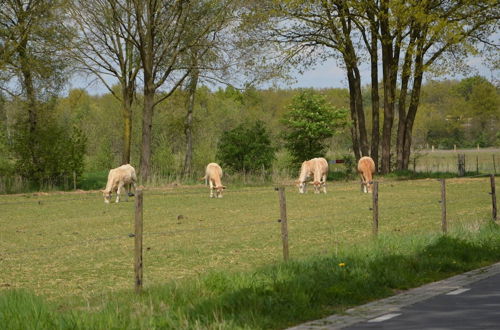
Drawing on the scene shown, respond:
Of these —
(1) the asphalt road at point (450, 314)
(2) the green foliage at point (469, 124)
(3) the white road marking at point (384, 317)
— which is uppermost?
(2) the green foliage at point (469, 124)

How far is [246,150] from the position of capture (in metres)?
55.4

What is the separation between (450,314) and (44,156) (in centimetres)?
4232

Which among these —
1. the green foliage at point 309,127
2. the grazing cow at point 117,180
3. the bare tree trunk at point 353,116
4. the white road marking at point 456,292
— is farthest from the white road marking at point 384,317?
the green foliage at point 309,127

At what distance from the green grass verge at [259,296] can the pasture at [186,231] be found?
1287 mm

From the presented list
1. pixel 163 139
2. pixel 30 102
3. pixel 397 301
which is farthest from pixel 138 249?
pixel 163 139

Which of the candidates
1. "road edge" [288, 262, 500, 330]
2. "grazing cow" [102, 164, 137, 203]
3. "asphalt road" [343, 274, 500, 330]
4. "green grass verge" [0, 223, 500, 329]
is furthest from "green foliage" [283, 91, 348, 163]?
"asphalt road" [343, 274, 500, 330]

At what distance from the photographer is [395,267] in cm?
1400

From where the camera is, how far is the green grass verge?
32.4 feet

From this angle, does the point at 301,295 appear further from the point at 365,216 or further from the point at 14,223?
the point at 14,223

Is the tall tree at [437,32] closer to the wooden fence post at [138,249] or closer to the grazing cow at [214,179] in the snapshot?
the grazing cow at [214,179]

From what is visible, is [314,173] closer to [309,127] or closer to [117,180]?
[117,180]

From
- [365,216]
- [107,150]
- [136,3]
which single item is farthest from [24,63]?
[365,216]

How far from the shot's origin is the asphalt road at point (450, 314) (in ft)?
32.1

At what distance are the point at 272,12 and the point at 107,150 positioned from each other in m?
23.9
